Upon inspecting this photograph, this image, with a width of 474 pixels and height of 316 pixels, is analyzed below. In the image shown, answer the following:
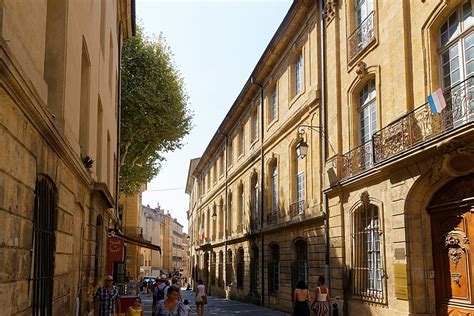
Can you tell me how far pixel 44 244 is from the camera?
7262 millimetres

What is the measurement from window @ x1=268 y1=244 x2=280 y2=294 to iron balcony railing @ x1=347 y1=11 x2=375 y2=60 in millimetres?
10060

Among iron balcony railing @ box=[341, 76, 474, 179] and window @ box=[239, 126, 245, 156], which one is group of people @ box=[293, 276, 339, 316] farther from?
window @ box=[239, 126, 245, 156]

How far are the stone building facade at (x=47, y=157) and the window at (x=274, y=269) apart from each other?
428 inches

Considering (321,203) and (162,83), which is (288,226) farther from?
(162,83)

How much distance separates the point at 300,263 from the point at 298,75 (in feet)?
23.4

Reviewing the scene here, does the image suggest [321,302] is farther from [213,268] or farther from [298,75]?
[213,268]

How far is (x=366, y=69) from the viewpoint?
588 inches

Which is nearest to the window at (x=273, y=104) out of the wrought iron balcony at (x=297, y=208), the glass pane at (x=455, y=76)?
the wrought iron balcony at (x=297, y=208)

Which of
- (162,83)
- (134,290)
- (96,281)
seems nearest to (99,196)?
(96,281)

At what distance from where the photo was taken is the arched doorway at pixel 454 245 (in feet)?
34.9

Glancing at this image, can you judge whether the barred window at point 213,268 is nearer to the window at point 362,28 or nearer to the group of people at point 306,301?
the group of people at point 306,301

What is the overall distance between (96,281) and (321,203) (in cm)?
733

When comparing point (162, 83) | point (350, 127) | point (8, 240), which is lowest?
point (8, 240)

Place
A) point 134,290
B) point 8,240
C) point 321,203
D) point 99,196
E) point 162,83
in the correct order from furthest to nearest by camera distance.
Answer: point 162,83, point 134,290, point 321,203, point 99,196, point 8,240
